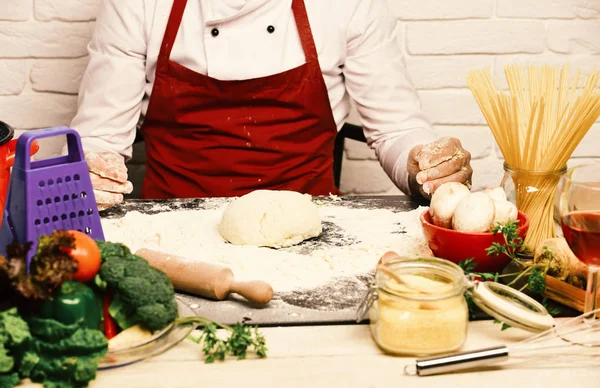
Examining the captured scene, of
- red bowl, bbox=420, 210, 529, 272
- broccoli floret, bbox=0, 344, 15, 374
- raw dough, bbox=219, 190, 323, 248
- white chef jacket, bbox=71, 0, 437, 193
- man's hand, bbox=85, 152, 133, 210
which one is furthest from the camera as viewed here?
white chef jacket, bbox=71, 0, 437, 193

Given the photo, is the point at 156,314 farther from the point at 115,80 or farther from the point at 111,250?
the point at 115,80

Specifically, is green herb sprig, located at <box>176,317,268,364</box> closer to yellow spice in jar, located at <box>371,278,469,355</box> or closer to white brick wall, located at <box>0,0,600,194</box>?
yellow spice in jar, located at <box>371,278,469,355</box>

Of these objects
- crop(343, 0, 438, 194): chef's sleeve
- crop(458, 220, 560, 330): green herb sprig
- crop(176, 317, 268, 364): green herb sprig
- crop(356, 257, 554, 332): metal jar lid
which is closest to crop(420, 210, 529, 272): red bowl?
crop(458, 220, 560, 330): green herb sprig

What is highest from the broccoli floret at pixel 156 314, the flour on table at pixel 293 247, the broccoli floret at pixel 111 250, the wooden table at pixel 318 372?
the broccoli floret at pixel 111 250

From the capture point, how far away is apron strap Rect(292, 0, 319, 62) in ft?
6.47

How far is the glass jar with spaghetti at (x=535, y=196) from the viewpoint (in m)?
1.21

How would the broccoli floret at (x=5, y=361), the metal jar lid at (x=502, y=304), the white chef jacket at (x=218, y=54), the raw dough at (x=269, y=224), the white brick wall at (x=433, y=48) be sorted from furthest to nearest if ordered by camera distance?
the white brick wall at (x=433, y=48), the white chef jacket at (x=218, y=54), the raw dough at (x=269, y=224), the metal jar lid at (x=502, y=304), the broccoli floret at (x=5, y=361)

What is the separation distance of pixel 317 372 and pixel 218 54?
3.97 feet

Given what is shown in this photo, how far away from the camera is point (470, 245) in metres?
1.12

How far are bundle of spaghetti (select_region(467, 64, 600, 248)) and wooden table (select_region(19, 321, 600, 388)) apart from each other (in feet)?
1.11

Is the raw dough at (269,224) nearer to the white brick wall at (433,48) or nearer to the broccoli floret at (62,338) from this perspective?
the broccoli floret at (62,338)

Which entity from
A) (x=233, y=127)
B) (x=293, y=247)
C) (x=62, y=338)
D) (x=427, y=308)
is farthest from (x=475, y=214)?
(x=233, y=127)

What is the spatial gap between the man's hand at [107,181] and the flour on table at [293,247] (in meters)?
0.04

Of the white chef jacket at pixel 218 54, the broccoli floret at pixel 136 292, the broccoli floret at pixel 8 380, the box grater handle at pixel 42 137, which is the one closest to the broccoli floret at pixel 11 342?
the broccoli floret at pixel 8 380
